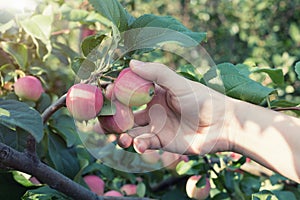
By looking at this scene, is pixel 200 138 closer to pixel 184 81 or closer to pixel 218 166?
pixel 184 81

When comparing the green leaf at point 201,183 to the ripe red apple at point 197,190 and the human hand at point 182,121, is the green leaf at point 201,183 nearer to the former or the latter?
the ripe red apple at point 197,190

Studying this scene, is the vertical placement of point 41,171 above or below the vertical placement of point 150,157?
above

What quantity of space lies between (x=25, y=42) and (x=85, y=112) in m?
0.55

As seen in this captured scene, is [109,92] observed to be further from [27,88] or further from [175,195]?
[175,195]

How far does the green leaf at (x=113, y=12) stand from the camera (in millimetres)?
811

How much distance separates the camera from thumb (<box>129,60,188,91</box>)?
79 centimetres

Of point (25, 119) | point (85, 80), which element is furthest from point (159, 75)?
point (25, 119)

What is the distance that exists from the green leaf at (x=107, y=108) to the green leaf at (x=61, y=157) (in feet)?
1.04

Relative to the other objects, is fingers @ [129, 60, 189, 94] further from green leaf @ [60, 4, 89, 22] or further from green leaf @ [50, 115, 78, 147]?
green leaf @ [60, 4, 89, 22]

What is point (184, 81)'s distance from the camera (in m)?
0.83

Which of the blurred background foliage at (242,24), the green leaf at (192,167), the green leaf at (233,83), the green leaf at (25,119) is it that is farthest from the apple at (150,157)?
the blurred background foliage at (242,24)

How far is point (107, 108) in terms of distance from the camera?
2.57ft

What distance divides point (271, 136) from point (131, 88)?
283 mm

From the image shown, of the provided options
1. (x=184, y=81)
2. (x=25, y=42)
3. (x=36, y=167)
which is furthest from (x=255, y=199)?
(x=25, y=42)
